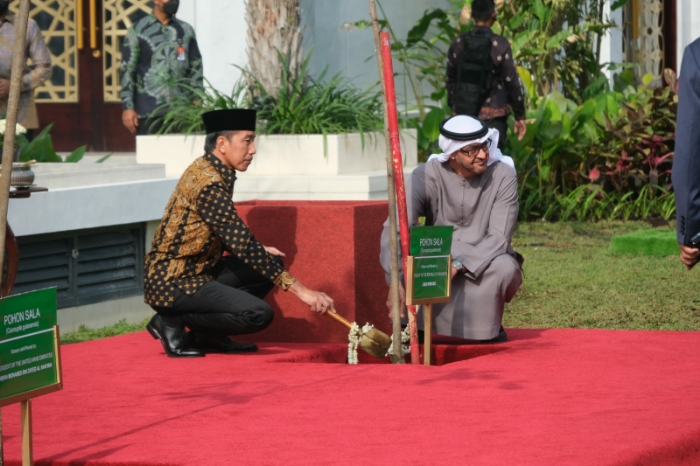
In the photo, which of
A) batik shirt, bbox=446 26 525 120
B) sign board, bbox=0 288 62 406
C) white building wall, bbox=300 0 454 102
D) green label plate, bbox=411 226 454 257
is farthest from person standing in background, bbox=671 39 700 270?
white building wall, bbox=300 0 454 102

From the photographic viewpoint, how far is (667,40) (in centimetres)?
1647

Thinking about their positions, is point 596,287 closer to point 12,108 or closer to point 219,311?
point 219,311

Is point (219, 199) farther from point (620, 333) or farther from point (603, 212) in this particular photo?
point (603, 212)

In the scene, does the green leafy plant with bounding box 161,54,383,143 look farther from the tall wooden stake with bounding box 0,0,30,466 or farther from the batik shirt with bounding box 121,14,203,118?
the tall wooden stake with bounding box 0,0,30,466

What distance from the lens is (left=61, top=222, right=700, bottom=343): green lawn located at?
736 centimetres

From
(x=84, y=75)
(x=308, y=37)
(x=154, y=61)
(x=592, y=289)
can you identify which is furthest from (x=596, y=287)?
(x=84, y=75)

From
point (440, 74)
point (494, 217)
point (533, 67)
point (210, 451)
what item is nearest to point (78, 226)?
point (494, 217)

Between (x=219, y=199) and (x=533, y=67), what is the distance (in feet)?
25.3

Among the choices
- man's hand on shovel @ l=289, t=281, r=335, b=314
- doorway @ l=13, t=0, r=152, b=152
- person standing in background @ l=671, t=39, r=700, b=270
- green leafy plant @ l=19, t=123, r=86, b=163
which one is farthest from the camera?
doorway @ l=13, t=0, r=152, b=152

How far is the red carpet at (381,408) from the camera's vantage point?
3982 millimetres

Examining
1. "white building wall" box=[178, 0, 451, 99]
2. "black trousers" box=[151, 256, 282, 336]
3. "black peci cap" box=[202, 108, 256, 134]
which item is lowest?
"black trousers" box=[151, 256, 282, 336]

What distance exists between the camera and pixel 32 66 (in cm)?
827

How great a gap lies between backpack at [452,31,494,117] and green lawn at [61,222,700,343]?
1.26m

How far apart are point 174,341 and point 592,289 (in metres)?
3.52
